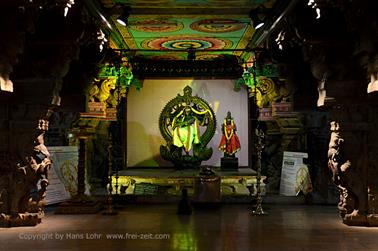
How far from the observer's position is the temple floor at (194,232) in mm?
4445

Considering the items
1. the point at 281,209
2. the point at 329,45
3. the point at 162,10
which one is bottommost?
the point at 281,209

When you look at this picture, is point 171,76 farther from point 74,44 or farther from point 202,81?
point 74,44

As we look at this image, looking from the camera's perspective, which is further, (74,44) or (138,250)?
(74,44)

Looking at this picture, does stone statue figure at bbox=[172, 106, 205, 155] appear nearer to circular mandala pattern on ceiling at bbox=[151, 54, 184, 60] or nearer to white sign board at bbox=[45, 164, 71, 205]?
circular mandala pattern on ceiling at bbox=[151, 54, 184, 60]

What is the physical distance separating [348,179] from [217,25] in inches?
139

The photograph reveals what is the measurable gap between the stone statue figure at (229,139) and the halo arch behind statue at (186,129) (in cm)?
48

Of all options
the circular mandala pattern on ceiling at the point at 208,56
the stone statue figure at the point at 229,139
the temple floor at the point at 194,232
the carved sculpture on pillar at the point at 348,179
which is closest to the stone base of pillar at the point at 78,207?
the temple floor at the point at 194,232

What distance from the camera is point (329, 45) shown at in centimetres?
543

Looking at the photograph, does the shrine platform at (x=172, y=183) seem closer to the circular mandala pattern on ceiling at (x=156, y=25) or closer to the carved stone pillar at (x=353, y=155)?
the circular mandala pattern on ceiling at (x=156, y=25)

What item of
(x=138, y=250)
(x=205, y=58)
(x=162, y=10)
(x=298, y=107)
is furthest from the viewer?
(x=205, y=58)

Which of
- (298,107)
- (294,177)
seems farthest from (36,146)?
(294,177)

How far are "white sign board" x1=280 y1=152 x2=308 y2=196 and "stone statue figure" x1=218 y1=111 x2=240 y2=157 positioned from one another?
1.92 metres

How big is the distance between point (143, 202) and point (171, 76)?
5013 mm

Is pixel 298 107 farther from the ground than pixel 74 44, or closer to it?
closer to it
